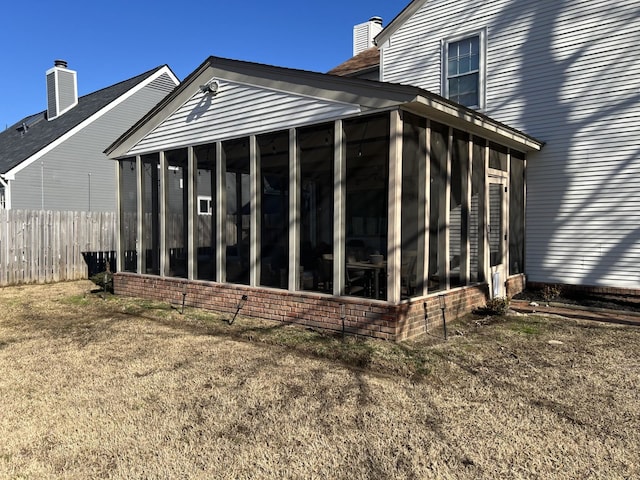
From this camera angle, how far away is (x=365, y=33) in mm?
16281

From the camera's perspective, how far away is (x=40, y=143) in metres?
16.2

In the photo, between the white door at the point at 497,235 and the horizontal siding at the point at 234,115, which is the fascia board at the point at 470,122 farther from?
the horizontal siding at the point at 234,115

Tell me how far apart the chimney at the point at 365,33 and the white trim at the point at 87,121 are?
8716 mm

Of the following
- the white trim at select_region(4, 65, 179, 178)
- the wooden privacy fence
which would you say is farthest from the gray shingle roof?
the wooden privacy fence

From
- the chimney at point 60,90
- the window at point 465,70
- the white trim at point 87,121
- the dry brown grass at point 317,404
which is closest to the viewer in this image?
the dry brown grass at point 317,404

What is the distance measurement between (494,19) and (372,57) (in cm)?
457

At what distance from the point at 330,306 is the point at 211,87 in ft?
14.6

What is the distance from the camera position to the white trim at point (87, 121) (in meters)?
14.9

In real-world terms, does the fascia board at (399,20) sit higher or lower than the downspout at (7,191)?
higher

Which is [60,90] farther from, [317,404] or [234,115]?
[317,404]

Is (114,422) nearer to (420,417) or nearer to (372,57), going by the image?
(420,417)

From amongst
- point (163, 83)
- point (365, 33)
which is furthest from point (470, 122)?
point (163, 83)

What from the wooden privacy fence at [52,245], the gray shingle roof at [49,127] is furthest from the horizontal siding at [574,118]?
the gray shingle roof at [49,127]

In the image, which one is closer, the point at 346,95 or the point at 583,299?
the point at 346,95
